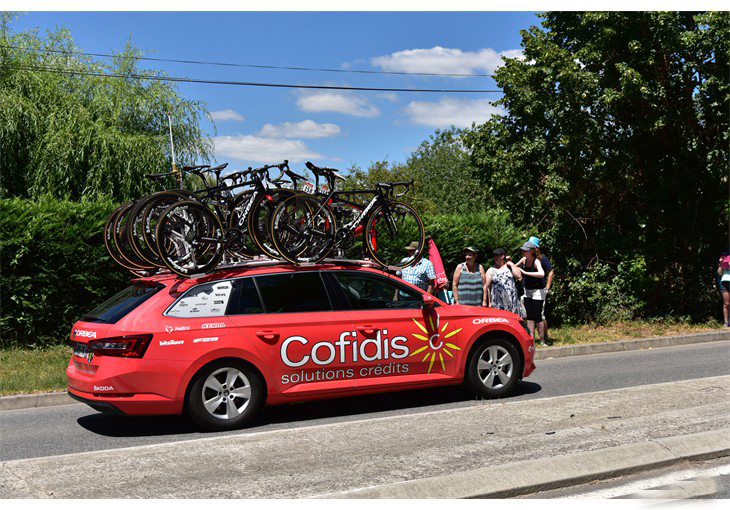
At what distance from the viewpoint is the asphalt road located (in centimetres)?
724

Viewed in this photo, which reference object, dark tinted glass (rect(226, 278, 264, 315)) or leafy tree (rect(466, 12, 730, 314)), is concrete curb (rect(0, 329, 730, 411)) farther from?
dark tinted glass (rect(226, 278, 264, 315))

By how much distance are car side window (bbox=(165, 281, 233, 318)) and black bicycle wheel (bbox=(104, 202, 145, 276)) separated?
127 centimetres

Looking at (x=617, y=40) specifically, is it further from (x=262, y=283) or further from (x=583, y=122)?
(x=262, y=283)

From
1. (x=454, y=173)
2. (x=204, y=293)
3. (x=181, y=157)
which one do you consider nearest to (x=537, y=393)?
(x=204, y=293)

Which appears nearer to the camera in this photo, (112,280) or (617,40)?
(112,280)

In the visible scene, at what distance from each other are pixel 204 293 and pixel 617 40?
12021 mm

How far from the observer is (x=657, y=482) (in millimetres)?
5320

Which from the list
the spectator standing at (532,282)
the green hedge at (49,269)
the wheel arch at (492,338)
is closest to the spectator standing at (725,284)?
the spectator standing at (532,282)

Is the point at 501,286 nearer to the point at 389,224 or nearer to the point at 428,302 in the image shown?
the point at 389,224

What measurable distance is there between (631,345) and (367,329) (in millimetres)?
7626

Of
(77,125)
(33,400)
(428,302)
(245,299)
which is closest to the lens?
(245,299)

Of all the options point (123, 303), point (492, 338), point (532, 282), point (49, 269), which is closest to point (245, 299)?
point (123, 303)
